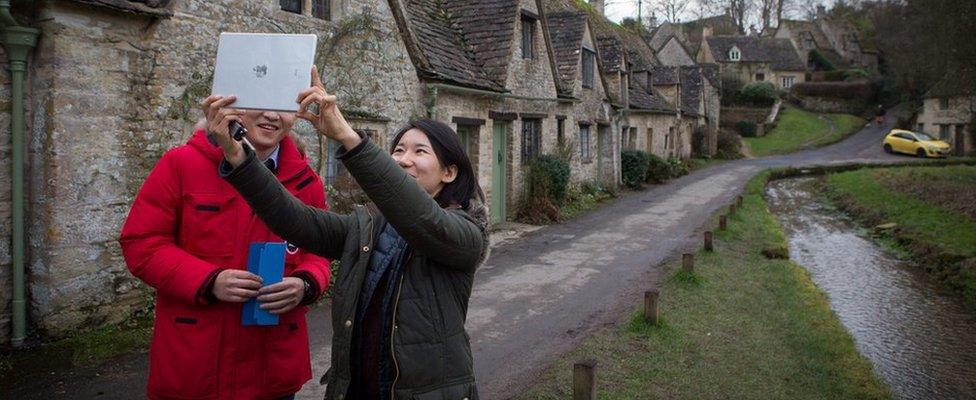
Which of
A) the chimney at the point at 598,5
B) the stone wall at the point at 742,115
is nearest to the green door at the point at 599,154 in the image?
the chimney at the point at 598,5

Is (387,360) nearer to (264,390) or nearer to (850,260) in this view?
(264,390)

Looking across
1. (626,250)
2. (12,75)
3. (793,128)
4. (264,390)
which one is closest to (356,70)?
(12,75)

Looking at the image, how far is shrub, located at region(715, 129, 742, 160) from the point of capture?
4194 cm

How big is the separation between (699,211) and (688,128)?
22.7 meters

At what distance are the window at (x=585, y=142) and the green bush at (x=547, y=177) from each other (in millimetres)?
3730

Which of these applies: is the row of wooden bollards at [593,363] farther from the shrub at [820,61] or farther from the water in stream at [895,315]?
the shrub at [820,61]

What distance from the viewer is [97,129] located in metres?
6.58

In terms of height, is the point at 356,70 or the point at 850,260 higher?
the point at 356,70

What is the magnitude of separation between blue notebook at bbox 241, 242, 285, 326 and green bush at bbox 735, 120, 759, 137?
52.6 m

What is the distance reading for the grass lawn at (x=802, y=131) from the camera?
149 ft

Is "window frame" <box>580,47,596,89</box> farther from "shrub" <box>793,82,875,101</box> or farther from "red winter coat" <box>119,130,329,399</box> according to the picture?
"shrub" <box>793,82,875,101</box>

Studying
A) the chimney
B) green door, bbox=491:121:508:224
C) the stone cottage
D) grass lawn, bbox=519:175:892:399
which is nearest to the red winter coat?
grass lawn, bbox=519:175:892:399

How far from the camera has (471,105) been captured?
44.7ft

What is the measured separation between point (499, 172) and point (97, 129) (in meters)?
9.73
